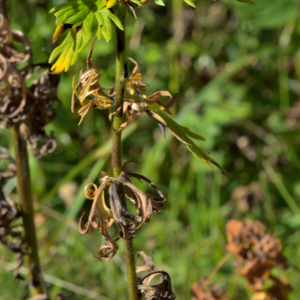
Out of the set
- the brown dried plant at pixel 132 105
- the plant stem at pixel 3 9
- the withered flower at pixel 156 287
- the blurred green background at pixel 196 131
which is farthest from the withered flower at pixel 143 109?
the blurred green background at pixel 196 131

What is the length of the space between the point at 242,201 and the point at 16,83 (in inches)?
51.7

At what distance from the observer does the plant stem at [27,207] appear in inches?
30.6

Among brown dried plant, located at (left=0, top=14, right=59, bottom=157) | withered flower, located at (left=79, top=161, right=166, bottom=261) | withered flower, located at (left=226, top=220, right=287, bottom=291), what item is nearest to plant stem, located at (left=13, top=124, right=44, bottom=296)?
brown dried plant, located at (left=0, top=14, right=59, bottom=157)

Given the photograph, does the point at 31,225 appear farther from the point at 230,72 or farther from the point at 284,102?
the point at 284,102

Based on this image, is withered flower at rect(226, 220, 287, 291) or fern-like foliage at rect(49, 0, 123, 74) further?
withered flower at rect(226, 220, 287, 291)

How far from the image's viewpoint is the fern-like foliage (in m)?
0.41

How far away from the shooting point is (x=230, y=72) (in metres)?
1.80

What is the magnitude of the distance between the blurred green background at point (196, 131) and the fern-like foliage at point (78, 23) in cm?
100

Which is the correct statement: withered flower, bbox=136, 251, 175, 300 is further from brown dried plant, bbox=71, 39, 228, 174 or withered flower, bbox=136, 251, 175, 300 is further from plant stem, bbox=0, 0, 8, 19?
plant stem, bbox=0, 0, 8, 19

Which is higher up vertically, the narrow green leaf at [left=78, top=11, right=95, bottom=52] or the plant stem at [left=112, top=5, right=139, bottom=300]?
the narrow green leaf at [left=78, top=11, right=95, bottom=52]

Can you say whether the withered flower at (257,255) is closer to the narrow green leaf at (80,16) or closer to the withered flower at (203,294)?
the withered flower at (203,294)

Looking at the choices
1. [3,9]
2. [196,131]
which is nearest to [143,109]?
[3,9]

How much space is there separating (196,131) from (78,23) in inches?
55.8

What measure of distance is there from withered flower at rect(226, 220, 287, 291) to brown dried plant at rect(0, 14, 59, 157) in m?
0.51
